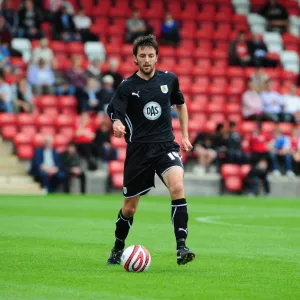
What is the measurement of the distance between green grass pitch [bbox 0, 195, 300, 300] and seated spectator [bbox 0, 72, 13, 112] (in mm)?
6072

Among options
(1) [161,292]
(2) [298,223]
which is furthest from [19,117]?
(1) [161,292]

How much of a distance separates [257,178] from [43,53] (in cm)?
705

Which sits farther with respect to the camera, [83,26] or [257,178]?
[83,26]

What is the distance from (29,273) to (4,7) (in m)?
20.4

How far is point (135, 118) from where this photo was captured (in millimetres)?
9594

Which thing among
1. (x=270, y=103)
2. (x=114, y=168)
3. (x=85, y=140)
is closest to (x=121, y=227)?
(x=114, y=168)

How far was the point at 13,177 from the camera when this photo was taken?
25062 millimetres

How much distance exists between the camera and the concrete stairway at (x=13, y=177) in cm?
2458

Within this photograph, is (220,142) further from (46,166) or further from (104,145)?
(46,166)

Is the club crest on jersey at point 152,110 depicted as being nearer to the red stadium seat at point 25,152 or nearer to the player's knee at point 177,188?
the player's knee at point 177,188

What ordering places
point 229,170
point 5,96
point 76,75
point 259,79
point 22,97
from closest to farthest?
point 5,96 < point 22,97 < point 229,170 < point 76,75 < point 259,79

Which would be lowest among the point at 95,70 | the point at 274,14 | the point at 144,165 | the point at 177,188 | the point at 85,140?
the point at 85,140

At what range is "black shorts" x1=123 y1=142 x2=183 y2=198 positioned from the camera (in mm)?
9500

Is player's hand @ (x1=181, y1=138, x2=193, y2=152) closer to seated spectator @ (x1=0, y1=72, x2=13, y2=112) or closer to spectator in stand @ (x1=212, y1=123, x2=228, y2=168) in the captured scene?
seated spectator @ (x1=0, y1=72, x2=13, y2=112)
